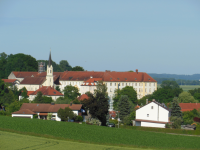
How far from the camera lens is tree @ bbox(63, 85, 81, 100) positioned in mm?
106250

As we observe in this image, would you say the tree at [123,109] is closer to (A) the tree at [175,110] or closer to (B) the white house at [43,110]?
(B) the white house at [43,110]

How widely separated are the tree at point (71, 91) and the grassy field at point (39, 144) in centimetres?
7281

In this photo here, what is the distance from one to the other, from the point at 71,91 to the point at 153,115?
50.6m

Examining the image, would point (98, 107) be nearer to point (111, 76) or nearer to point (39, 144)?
point (39, 144)

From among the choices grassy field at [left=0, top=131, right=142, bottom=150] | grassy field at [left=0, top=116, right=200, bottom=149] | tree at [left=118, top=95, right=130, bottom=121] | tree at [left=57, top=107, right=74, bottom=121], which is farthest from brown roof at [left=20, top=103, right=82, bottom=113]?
grassy field at [left=0, top=131, right=142, bottom=150]

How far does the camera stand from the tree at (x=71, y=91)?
106 metres

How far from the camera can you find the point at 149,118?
61.5 m

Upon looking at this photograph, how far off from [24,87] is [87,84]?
744 inches

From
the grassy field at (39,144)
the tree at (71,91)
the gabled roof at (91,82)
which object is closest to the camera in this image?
the grassy field at (39,144)

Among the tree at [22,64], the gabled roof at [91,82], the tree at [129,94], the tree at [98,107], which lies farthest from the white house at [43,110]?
the tree at [22,64]

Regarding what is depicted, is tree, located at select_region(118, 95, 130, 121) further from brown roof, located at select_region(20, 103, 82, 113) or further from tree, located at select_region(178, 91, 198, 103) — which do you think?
tree, located at select_region(178, 91, 198, 103)

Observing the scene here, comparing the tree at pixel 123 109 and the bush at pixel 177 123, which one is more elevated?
the tree at pixel 123 109

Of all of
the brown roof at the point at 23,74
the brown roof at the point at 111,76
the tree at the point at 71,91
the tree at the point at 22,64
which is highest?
the tree at the point at 22,64

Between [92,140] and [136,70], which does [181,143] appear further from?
[136,70]
